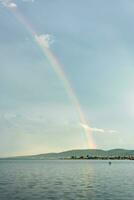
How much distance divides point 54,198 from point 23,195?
8169 mm

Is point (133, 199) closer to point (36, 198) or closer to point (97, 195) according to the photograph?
point (97, 195)

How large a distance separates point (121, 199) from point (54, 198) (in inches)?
471

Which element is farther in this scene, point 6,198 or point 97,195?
point 97,195

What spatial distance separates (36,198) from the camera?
7138 centimetres

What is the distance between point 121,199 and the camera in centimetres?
7031

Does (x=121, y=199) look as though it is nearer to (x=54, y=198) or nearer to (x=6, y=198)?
(x=54, y=198)

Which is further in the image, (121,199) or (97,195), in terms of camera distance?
(97,195)

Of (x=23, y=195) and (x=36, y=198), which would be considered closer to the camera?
(x=36, y=198)

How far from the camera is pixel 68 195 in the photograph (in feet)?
252

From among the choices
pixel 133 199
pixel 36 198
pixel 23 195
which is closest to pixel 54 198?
pixel 36 198

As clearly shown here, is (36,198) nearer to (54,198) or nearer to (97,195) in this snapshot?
(54,198)

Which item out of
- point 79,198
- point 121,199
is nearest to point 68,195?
point 79,198

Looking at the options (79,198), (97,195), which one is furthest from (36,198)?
(97,195)

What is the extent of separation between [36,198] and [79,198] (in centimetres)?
783
